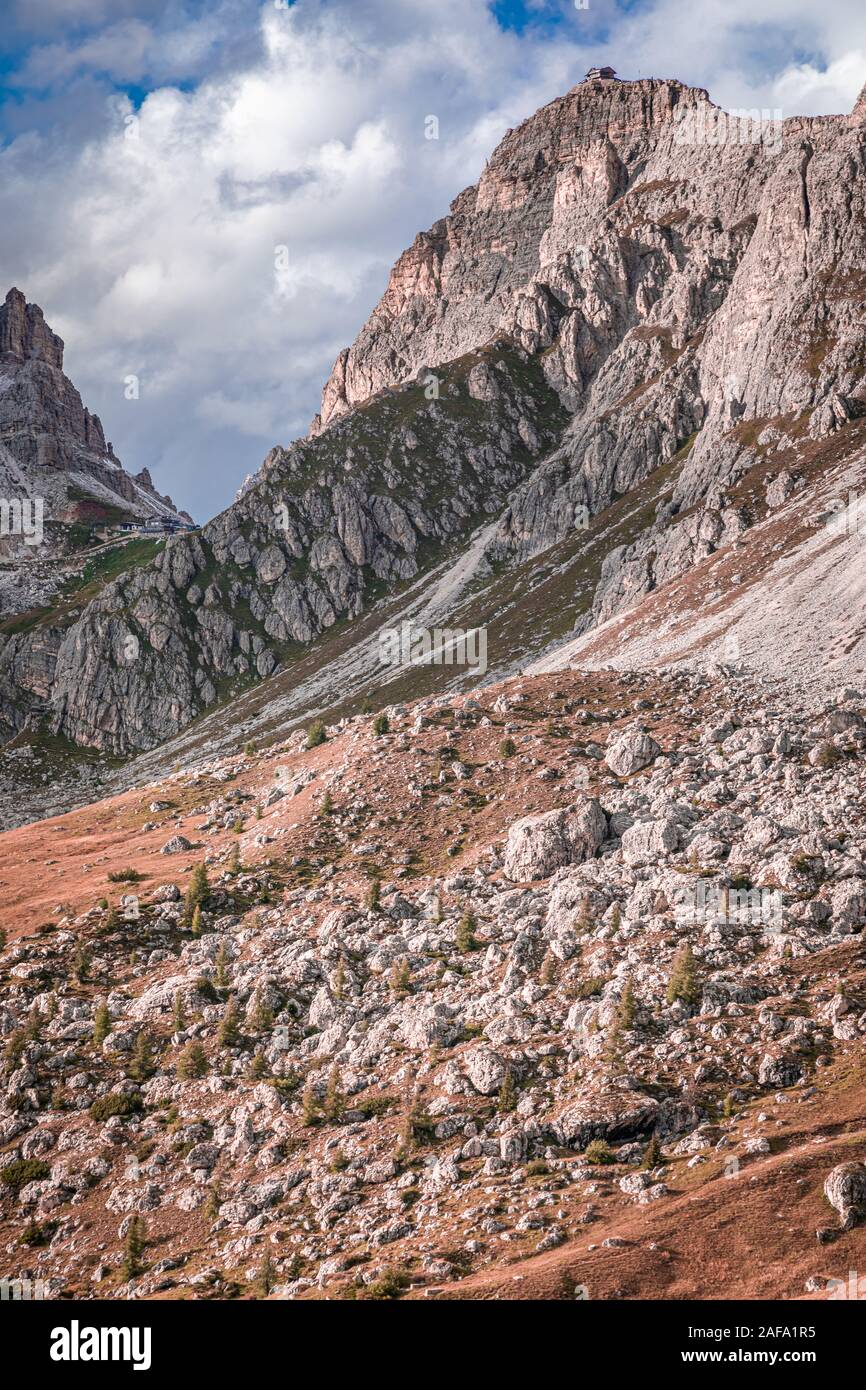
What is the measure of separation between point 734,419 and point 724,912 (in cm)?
15024

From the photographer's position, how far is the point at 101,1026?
169ft

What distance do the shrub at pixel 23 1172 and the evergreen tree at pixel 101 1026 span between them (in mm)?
7137

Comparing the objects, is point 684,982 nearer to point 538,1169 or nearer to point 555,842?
point 538,1169

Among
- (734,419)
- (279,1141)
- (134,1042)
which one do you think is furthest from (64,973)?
(734,419)

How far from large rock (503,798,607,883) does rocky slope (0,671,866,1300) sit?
20 cm

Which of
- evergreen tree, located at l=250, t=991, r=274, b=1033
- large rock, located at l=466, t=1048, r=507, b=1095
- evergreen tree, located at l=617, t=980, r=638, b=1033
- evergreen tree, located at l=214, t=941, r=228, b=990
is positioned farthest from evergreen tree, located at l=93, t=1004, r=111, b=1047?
evergreen tree, located at l=617, t=980, r=638, b=1033

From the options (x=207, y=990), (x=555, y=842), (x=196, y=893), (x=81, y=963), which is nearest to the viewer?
(x=207, y=990)

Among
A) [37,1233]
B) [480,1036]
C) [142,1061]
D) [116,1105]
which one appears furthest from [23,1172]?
[480,1036]

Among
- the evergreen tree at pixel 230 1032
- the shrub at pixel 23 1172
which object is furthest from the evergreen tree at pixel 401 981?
the shrub at pixel 23 1172

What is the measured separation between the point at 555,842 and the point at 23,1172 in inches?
1204

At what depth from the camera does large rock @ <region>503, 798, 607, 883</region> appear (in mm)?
56281

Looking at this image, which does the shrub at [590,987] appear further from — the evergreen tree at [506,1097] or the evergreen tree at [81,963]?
the evergreen tree at [81,963]

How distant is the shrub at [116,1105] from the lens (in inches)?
1823

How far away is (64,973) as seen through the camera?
57.3 meters
